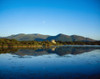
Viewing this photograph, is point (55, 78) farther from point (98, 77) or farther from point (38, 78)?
point (98, 77)

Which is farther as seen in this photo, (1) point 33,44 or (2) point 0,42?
(1) point 33,44

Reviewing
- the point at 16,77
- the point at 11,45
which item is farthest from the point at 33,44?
the point at 16,77

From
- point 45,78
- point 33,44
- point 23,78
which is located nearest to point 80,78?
point 45,78

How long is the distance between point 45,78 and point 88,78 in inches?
198

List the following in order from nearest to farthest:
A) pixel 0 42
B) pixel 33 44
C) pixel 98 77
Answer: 1. pixel 98 77
2. pixel 0 42
3. pixel 33 44

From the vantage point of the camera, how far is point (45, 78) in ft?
42.1

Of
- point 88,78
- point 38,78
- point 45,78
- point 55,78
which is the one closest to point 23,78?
point 38,78

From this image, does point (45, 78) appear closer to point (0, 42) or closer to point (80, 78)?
point (80, 78)

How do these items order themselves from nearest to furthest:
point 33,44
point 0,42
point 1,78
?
point 1,78, point 0,42, point 33,44

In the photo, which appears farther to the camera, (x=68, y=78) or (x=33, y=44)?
(x=33, y=44)

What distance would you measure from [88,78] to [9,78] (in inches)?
360

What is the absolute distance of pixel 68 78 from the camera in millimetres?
12984

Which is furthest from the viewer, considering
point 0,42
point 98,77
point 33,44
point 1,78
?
point 33,44

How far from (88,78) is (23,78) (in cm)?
757
